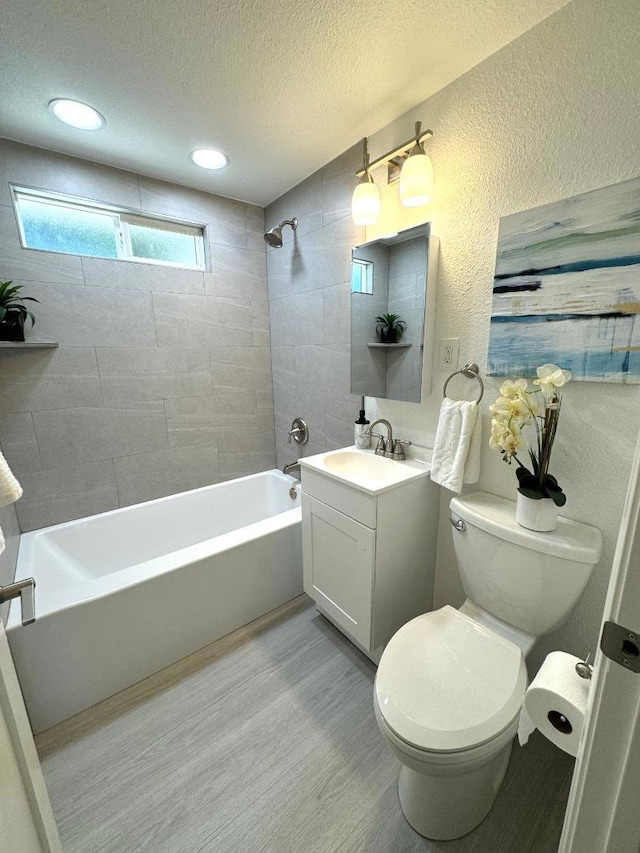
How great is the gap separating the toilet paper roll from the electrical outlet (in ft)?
3.41

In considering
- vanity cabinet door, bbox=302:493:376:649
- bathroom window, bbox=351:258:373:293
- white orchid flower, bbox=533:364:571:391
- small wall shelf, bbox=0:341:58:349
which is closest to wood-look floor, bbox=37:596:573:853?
vanity cabinet door, bbox=302:493:376:649

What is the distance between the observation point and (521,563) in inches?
43.3

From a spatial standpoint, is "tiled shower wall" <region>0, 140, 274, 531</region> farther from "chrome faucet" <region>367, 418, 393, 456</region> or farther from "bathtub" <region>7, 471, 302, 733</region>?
"chrome faucet" <region>367, 418, 393, 456</region>

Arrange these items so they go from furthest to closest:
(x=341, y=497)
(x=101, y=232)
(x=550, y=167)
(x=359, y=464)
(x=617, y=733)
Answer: (x=101, y=232), (x=359, y=464), (x=341, y=497), (x=550, y=167), (x=617, y=733)

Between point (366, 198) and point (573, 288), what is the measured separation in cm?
93

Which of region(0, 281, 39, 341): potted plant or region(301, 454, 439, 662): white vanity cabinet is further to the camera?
region(0, 281, 39, 341): potted plant

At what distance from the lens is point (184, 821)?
1053mm

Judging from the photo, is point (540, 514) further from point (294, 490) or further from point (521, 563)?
point (294, 490)

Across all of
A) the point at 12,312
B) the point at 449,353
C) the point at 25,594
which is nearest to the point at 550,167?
the point at 449,353

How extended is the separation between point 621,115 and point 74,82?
1.83 m

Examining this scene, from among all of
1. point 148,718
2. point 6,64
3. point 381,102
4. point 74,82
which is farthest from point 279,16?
point 148,718

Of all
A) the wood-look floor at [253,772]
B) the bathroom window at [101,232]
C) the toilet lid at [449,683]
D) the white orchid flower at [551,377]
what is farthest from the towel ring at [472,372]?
the bathroom window at [101,232]

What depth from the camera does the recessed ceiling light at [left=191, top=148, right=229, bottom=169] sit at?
5.73ft

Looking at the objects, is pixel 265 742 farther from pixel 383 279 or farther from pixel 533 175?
pixel 533 175
